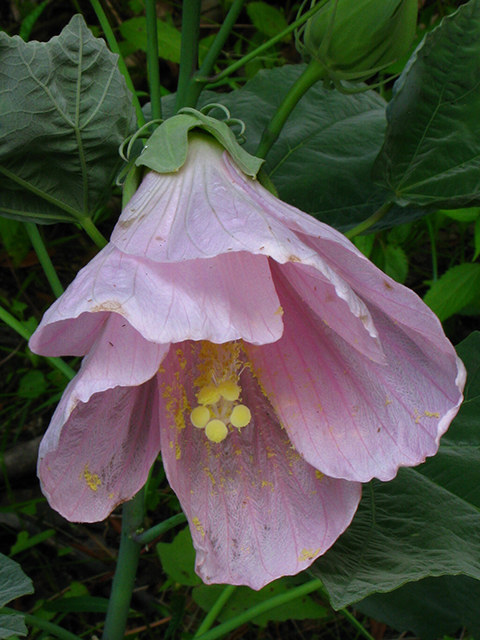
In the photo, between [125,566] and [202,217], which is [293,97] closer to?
[202,217]

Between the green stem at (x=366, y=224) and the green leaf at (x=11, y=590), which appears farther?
the green stem at (x=366, y=224)

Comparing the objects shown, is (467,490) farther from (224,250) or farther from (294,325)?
(224,250)

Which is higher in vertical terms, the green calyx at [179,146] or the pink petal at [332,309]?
the green calyx at [179,146]

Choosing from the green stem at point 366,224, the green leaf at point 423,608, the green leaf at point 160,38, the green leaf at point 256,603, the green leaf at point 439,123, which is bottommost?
the green leaf at point 256,603

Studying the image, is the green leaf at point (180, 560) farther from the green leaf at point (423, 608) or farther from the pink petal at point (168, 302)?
the pink petal at point (168, 302)

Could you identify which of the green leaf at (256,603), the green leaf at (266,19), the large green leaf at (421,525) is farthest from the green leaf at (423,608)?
the green leaf at (266,19)

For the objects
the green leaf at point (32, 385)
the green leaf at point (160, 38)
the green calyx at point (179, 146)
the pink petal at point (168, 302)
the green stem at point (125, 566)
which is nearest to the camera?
the pink petal at point (168, 302)

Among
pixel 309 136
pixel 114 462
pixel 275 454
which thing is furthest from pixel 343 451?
pixel 309 136
